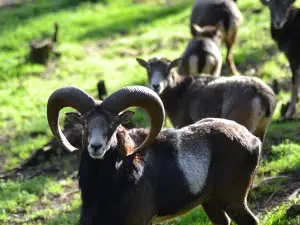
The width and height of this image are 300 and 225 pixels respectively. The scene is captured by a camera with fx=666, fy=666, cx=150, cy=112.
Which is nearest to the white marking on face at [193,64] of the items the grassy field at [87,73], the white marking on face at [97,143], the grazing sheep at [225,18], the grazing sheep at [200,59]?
the grazing sheep at [200,59]

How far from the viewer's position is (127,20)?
23.2 metres

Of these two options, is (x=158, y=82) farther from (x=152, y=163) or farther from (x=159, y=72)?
(x=152, y=163)

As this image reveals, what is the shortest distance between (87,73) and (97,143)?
472 inches

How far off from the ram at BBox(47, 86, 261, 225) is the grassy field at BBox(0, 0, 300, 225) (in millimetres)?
966

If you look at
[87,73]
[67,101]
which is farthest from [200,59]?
[67,101]

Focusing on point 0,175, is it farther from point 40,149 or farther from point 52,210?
point 52,210

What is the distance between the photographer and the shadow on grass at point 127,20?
22141 millimetres

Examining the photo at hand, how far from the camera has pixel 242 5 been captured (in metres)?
21.7

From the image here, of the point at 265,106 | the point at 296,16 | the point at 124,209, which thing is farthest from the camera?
the point at 296,16

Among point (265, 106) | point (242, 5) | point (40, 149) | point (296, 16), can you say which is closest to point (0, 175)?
point (40, 149)

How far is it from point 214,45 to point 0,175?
5.42m

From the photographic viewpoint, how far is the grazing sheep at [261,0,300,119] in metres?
14.0

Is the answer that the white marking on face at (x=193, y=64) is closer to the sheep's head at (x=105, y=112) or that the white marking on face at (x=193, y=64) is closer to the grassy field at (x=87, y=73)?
the grassy field at (x=87, y=73)

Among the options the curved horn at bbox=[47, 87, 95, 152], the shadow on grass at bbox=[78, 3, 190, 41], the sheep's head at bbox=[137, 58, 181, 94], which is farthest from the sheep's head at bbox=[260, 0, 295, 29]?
the shadow on grass at bbox=[78, 3, 190, 41]
